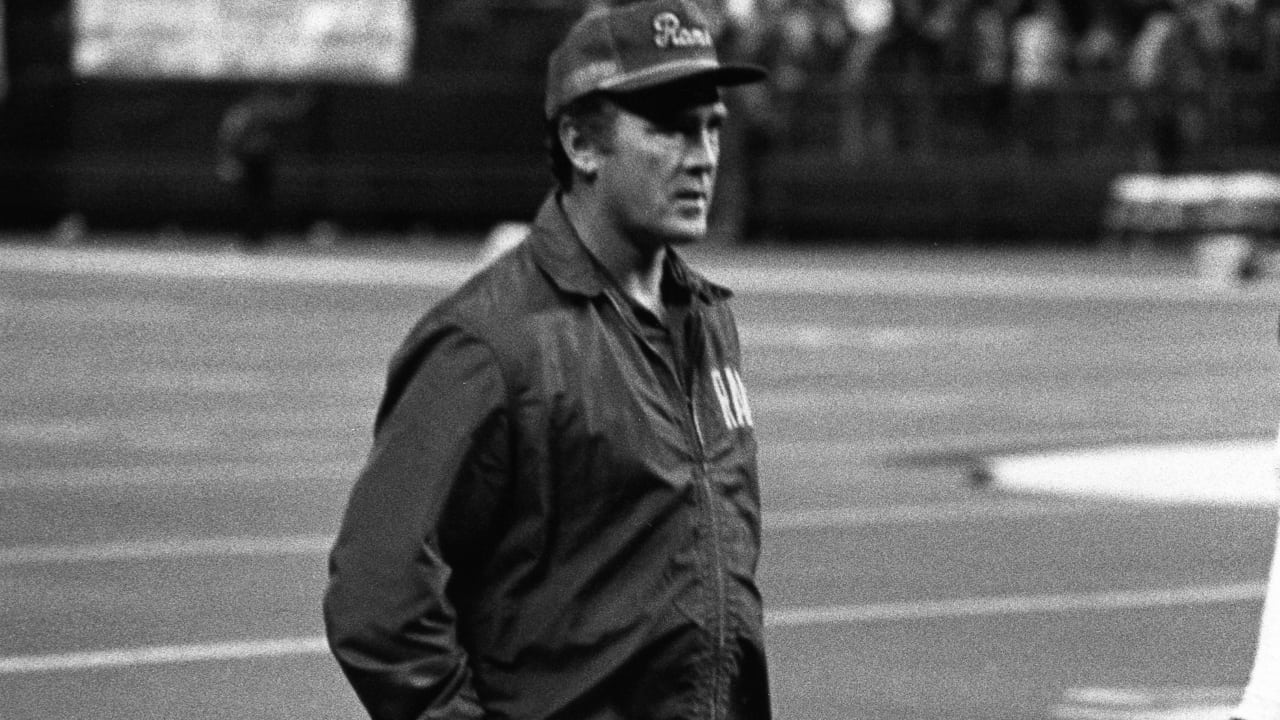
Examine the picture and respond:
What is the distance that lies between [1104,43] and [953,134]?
220cm

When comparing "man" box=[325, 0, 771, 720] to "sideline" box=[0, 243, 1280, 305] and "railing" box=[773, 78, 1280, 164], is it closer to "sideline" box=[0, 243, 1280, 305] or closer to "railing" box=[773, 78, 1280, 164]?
"sideline" box=[0, 243, 1280, 305]

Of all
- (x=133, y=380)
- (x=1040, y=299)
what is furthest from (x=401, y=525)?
(x=1040, y=299)

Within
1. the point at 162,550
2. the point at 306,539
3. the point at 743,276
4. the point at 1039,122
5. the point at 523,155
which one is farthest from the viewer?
the point at 523,155

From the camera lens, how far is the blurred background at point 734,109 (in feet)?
126

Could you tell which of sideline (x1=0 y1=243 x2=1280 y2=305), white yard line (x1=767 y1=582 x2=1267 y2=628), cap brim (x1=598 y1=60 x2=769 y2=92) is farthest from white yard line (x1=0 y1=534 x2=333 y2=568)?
sideline (x1=0 y1=243 x2=1280 y2=305)

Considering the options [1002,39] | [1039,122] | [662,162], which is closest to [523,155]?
[1002,39]

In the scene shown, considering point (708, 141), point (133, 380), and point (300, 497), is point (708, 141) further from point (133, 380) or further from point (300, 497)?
point (133, 380)

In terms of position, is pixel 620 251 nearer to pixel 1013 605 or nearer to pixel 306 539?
pixel 1013 605

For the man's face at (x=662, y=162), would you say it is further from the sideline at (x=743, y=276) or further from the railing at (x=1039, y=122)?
the railing at (x=1039, y=122)

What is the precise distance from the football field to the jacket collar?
524 centimetres

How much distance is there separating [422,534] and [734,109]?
34887 mm

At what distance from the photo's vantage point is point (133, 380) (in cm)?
2136

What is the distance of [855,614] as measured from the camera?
1177cm

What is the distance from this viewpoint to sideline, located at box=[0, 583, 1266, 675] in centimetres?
1064
